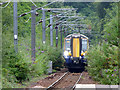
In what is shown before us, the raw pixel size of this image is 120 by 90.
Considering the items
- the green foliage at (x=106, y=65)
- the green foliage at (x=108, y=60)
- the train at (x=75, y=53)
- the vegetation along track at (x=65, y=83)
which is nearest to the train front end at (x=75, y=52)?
the train at (x=75, y=53)

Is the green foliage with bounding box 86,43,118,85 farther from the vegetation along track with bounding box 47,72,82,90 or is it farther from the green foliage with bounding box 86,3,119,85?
the vegetation along track with bounding box 47,72,82,90

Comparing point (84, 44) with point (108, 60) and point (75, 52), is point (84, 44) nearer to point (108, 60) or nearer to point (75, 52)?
point (75, 52)

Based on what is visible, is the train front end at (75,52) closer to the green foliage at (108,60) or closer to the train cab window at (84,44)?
the train cab window at (84,44)

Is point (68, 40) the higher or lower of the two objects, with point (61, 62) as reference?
higher

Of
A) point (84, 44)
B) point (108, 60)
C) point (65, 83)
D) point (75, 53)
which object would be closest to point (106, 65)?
point (108, 60)

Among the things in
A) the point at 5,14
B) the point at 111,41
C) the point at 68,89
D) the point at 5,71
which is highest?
the point at 5,14

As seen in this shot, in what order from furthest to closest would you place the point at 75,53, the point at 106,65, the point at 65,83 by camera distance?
the point at 75,53
the point at 65,83
the point at 106,65

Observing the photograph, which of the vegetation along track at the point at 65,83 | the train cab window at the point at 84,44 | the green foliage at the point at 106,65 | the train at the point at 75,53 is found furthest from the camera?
the train cab window at the point at 84,44

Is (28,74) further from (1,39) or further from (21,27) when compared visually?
(21,27)

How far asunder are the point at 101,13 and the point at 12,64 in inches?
1008

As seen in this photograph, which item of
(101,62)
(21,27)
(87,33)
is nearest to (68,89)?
(101,62)

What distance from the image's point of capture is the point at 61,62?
2844 centimetres

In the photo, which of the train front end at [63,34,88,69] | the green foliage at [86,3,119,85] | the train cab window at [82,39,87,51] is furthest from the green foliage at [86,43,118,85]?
the train cab window at [82,39,87,51]

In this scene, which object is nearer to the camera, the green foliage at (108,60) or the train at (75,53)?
the green foliage at (108,60)
